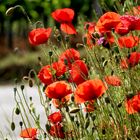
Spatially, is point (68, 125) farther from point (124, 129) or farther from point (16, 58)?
point (16, 58)

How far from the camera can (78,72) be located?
10.2ft

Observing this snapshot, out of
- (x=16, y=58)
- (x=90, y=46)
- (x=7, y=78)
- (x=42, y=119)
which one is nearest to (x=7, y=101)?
(x=42, y=119)

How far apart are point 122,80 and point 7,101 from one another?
332 inches

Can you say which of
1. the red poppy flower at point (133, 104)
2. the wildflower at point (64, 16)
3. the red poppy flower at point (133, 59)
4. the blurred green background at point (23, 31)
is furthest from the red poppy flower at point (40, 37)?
the blurred green background at point (23, 31)

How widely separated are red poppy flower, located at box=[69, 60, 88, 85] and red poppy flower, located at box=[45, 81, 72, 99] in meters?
0.12

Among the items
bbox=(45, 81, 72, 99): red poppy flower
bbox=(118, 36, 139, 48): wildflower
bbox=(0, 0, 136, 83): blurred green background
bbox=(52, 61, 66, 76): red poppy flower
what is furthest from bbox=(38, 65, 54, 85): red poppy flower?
bbox=(0, 0, 136, 83): blurred green background

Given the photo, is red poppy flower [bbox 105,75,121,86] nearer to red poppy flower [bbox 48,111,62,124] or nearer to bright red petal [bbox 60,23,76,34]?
red poppy flower [bbox 48,111,62,124]

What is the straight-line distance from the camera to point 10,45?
22641mm

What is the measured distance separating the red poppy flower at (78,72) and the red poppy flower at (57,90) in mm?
116

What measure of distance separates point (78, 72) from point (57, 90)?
0.56 ft

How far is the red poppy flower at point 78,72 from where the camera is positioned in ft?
10.2

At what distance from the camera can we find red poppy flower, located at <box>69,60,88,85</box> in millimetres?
3104

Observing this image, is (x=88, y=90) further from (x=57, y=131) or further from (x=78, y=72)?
(x=57, y=131)

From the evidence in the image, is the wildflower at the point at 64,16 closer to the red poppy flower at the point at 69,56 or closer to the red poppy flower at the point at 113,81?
the red poppy flower at the point at 69,56
